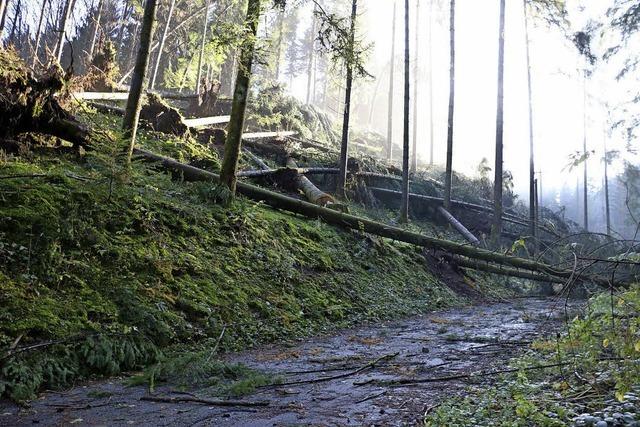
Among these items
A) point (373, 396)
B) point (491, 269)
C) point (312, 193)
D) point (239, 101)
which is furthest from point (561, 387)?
point (312, 193)

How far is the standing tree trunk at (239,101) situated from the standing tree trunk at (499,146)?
13.4 m

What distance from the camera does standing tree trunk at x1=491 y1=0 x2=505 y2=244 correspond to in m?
20.4

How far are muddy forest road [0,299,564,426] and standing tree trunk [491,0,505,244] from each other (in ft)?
37.4

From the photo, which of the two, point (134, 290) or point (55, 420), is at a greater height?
point (134, 290)

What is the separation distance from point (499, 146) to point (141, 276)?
59.0 feet

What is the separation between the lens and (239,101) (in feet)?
36.2

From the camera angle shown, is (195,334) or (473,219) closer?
(195,334)

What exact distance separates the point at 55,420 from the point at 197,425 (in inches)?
50.8

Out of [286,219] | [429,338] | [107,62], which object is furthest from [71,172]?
[107,62]

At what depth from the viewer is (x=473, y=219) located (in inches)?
952

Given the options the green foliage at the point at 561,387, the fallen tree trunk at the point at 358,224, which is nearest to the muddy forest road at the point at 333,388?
the green foliage at the point at 561,387

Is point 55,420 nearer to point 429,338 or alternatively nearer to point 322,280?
point 429,338

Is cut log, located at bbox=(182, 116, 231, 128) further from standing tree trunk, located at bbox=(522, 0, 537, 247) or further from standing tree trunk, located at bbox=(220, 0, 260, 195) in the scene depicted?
standing tree trunk, located at bbox=(522, 0, 537, 247)

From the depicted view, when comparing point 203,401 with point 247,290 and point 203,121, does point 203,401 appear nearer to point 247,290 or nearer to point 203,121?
point 247,290
